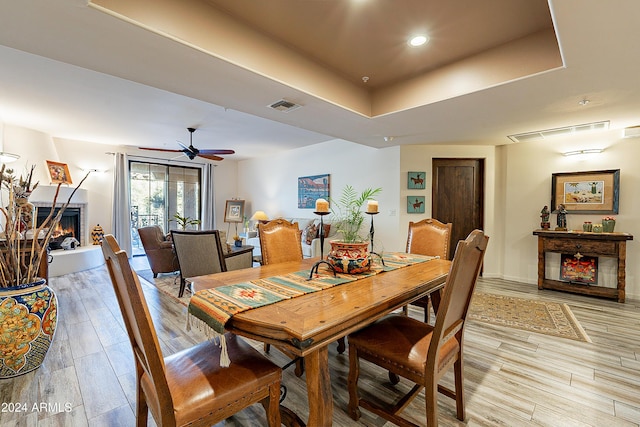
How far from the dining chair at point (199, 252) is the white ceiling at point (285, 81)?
1.48 meters

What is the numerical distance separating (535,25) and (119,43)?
2.90m

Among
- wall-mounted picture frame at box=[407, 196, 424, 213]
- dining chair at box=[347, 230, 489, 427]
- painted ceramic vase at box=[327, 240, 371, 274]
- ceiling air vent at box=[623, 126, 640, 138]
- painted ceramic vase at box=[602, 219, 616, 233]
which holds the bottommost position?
dining chair at box=[347, 230, 489, 427]

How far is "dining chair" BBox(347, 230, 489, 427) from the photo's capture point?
126 cm

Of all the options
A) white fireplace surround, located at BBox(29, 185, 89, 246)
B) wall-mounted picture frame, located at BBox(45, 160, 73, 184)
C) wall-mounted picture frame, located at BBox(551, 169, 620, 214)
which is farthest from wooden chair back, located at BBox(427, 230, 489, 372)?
wall-mounted picture frame, located at BBox(45, 160, 73, 184)

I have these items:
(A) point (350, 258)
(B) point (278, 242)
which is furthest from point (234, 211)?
(A) point (350, 258)

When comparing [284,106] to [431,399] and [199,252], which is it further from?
[431,399]

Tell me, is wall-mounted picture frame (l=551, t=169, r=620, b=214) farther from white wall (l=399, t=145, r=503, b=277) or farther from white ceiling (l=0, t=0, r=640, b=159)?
white wall (l=399, t=145, r=503, b=277)

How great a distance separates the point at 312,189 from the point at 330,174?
572 millimetres

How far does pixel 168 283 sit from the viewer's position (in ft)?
14.1

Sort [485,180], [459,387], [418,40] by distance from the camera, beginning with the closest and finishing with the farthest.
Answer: [459,387] → [418,40] → [485,180]

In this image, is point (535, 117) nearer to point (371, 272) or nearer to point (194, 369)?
→ point (371, 272)

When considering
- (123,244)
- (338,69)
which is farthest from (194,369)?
(123,244)

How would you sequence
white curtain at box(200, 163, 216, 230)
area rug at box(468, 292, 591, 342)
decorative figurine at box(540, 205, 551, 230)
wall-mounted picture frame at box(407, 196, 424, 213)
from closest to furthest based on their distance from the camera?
area rug at box(468, 292, 591, 342) → decorative figurine at box(540, 205, 551, 230) → wall-mounted picture frame at box(407, 196, 424, 213) → white curtain at box(200, 163, 216, 230)

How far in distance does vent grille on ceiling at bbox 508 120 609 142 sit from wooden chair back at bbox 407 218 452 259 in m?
2.34
